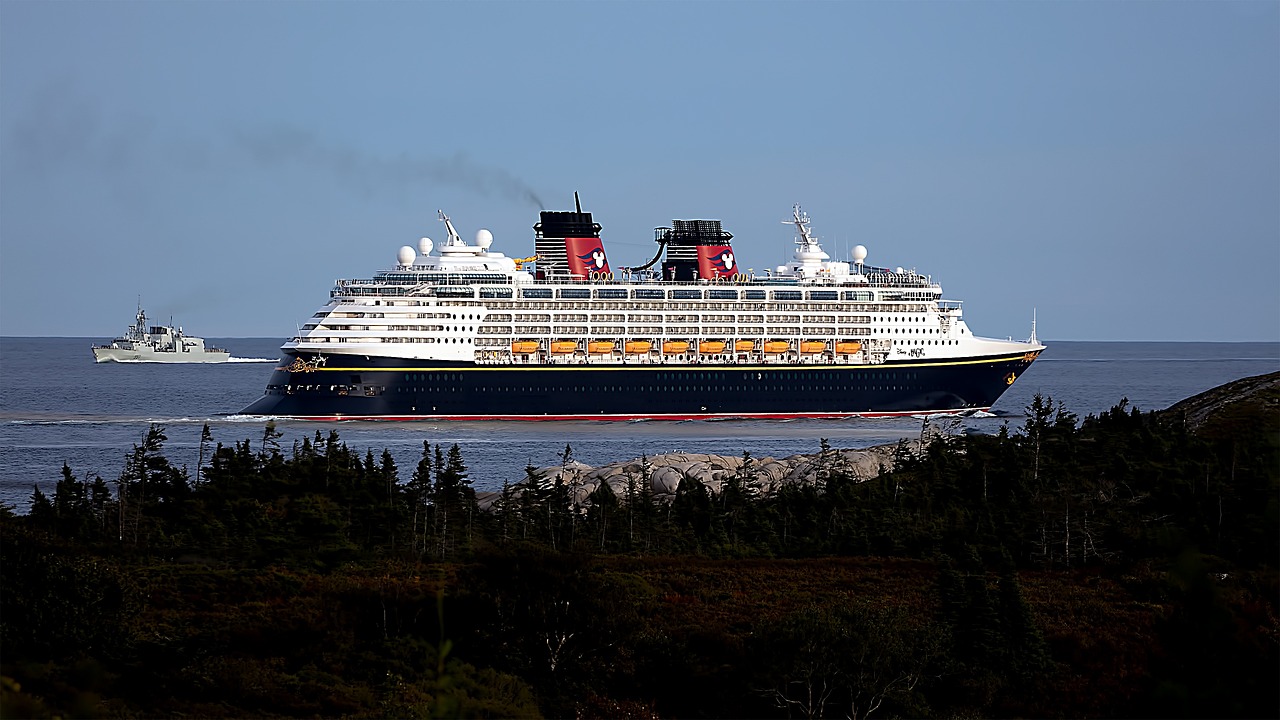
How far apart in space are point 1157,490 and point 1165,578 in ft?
20.1

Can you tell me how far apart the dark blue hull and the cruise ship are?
76 millimetres

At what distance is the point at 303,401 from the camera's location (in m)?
64.1

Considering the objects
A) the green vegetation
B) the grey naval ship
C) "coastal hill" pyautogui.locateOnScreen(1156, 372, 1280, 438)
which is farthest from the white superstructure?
the grey naval ship

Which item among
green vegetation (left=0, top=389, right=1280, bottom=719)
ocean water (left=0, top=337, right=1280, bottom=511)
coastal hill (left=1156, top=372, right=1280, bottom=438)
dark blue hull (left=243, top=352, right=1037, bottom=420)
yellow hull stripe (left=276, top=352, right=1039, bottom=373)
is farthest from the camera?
yellow hull stripe (left=276, top=352, right=1039, bottom=373)

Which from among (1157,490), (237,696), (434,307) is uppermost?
(434,307)

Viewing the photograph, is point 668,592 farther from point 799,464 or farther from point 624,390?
point 624,390

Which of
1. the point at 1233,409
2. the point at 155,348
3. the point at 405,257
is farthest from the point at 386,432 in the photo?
the point at 155,348

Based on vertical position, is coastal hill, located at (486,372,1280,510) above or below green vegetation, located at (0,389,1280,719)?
above

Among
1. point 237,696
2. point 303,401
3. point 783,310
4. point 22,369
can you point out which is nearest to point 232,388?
point 303,401

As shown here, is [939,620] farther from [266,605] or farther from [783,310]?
[783,310]

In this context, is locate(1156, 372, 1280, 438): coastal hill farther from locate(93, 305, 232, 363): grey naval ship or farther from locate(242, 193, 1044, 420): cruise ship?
locate(93, 305, 232, 363): grey naval ship

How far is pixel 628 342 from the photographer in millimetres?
70188

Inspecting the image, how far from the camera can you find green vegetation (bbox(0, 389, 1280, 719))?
1986 cm

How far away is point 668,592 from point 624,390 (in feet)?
139
